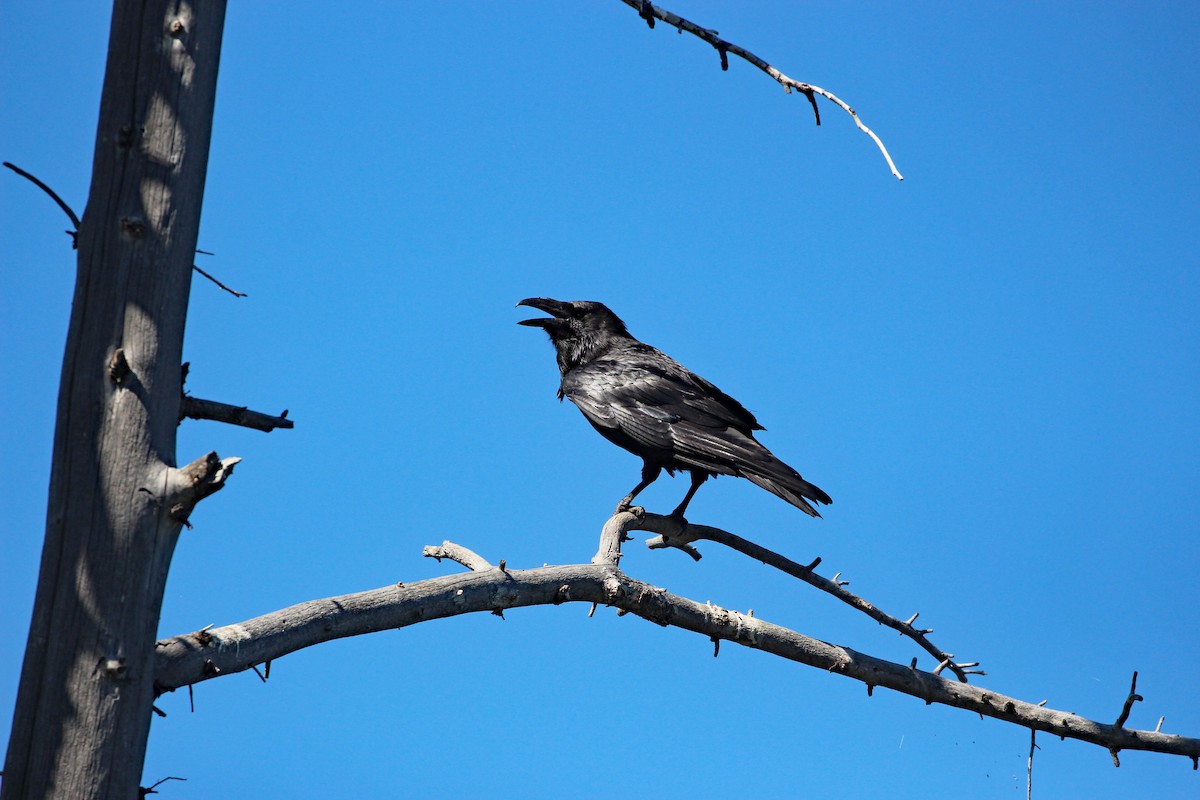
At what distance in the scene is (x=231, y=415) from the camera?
3264mm

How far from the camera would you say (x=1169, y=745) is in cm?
515

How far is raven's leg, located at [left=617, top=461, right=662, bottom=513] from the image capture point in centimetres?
601

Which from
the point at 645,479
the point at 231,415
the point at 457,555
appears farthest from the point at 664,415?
the point at 231,415

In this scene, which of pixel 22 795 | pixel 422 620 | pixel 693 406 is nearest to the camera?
pixel 22 795

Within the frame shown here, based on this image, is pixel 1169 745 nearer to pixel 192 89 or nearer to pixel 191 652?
pixel 191 652

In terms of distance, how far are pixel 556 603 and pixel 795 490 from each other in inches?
70.1

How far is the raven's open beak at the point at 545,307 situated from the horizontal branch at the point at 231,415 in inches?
171

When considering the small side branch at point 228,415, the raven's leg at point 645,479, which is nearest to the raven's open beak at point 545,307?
the raven's leg at point 645,479

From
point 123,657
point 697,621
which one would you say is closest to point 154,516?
point 123,657

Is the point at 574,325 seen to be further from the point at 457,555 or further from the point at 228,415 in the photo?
the point at 228,415

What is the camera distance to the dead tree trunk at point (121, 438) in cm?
283

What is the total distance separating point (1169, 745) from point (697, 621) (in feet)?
8.56

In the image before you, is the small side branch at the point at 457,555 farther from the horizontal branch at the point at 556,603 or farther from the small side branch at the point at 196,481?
the small side branch at the point at 196,481

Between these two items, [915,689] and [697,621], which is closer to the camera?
[697,621]
